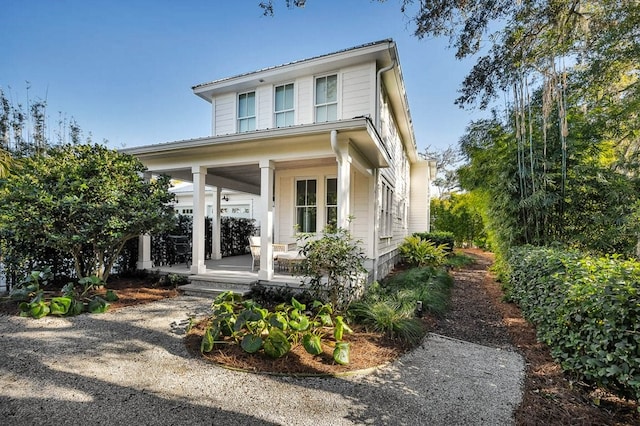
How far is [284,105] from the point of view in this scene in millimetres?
8531

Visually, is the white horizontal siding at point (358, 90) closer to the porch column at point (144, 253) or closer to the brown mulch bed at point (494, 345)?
the brown mulch bed at point (494, 345)

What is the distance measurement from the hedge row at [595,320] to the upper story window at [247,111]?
7.92 meters

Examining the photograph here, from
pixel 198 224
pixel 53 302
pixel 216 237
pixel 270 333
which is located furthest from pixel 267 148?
pixel 216 237

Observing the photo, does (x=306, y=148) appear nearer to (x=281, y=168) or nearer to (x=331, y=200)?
(x=331, y=200)

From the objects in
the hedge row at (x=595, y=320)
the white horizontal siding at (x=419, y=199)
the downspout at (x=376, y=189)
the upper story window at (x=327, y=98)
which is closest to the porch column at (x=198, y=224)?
the upper story window at (x=327, y=98)

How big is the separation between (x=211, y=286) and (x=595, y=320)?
236 inches

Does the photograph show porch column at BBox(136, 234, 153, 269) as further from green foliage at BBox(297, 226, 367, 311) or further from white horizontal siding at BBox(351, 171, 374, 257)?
white horizontal siding at BBox(351, 171, 374, 257)

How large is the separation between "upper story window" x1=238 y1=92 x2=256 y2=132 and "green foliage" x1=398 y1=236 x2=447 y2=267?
23.5ft

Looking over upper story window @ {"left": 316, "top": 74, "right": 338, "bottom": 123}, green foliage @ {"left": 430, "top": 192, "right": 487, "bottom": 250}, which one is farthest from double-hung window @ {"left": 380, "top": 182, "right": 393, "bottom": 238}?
green foliage @ {"left": 430, "top": 192, "right": 487, "bottom": 250}

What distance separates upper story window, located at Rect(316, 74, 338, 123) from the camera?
26.1 ft

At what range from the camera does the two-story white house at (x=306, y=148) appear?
5.86 metres

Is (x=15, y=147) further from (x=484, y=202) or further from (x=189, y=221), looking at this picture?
(x=484, y=202)

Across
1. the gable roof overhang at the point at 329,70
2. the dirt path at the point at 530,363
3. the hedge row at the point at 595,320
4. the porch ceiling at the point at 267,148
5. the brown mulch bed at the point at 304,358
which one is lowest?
the dirt path at the point at 530,363

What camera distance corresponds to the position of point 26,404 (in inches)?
94.0
